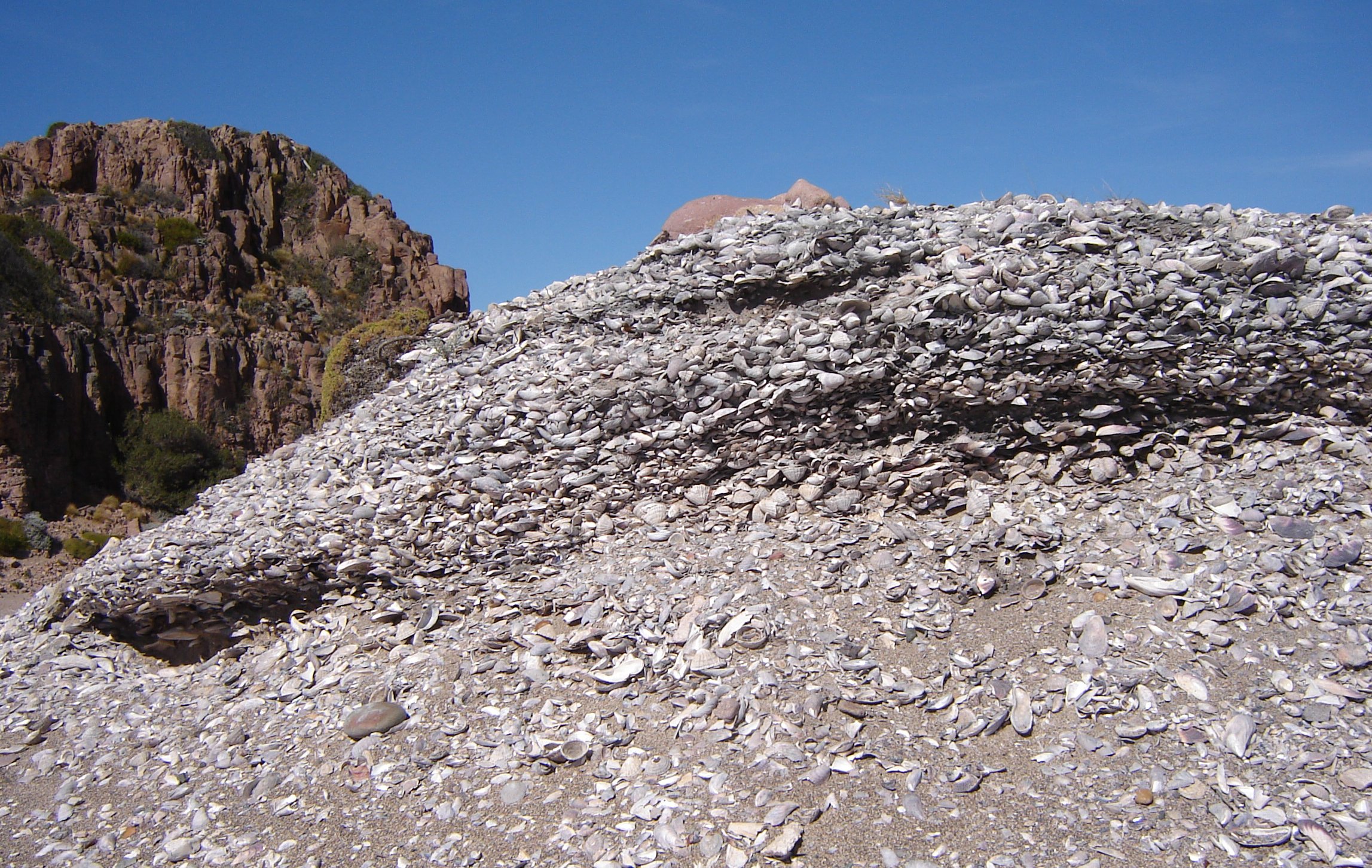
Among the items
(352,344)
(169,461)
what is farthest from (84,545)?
(352,344)

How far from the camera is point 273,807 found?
422 centimetres

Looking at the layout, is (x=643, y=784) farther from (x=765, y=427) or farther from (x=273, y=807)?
(x=765, y=427)

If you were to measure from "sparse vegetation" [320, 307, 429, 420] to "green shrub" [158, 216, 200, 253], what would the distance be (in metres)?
20.3

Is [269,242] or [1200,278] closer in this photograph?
[1200,278]

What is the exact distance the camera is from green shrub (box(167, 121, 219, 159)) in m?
27.5

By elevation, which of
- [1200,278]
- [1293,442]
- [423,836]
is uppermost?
[1200,278]

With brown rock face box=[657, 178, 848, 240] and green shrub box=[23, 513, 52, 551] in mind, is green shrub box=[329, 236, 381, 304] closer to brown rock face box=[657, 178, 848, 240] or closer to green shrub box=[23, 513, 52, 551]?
green shrub box=[23, 513, 52, 551]

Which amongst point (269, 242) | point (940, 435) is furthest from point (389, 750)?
point (269, 242)

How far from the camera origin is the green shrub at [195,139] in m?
27.5

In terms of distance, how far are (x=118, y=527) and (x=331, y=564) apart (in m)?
17.6

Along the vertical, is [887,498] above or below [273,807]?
above

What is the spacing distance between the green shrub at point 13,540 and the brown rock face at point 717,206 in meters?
16.3

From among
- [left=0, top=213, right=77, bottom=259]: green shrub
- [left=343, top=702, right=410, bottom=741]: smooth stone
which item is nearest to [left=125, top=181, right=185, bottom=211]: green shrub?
[left=0, top=213, right=77, bottom=259]: green shrub

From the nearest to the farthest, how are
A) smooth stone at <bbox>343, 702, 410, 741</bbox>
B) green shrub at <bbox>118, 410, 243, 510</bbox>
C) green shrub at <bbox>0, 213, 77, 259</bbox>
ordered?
1. smooth stone at <bbox>343, 702, 410, 741</bbox>
2. green shrub at <bbox>118, 410, 243, 510</bbox>
3. green shrub at <bbox>0, 213, 77, 259</bbox>
